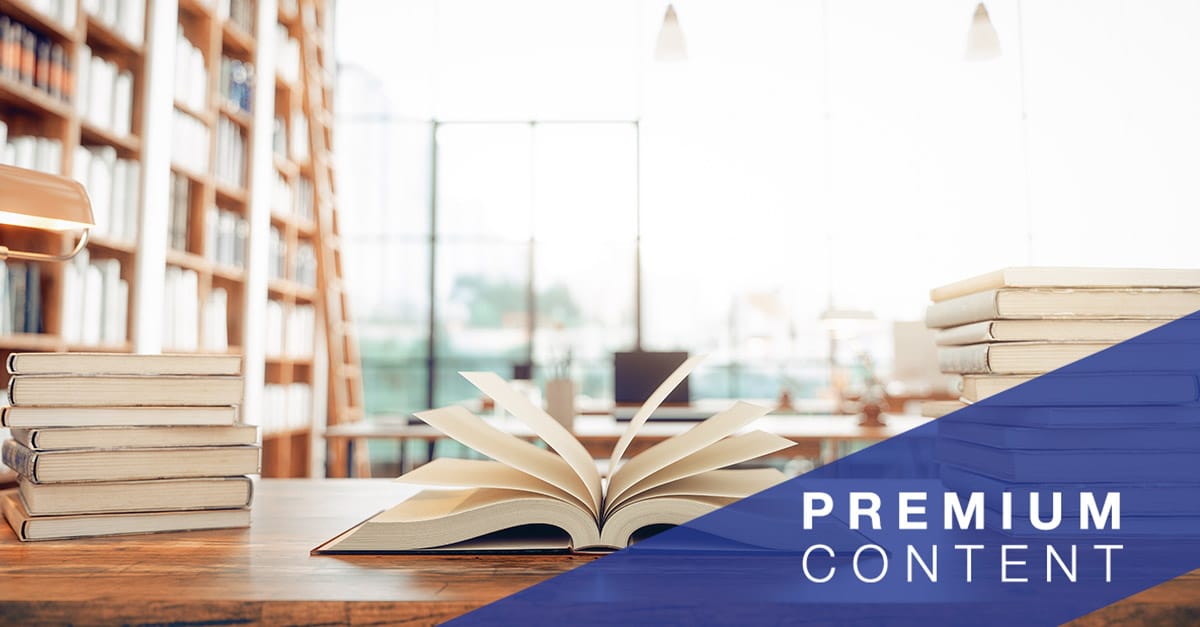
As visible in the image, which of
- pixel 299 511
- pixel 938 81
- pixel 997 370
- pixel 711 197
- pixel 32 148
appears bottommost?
pixel 299 511

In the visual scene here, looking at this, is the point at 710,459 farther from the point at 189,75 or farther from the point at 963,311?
the point at 189,75

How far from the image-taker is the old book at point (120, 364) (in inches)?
29.5

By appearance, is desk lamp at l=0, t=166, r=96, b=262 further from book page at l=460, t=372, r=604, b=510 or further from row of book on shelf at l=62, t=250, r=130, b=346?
row of book on shelf at l=62, t=250, r=130, b=346

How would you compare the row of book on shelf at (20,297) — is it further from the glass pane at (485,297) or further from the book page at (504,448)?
the glass pane at (485,297)

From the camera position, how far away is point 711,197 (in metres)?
6.74

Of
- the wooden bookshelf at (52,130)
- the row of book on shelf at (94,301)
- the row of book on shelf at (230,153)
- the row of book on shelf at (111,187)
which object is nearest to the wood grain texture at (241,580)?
the wooden bookshelf at (52,130)

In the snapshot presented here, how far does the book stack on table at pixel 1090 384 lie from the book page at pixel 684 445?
0.23 metres

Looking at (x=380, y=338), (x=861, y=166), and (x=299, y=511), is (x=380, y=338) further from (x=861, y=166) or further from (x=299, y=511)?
(x=299, y=511)

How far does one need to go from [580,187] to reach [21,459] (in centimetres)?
608

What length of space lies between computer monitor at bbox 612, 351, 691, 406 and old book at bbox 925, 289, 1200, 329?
2.95 metres

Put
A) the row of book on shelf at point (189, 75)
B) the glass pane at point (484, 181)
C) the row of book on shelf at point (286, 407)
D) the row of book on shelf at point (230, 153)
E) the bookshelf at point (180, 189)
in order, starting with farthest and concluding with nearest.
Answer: the glass pane at point (484, 181)
the row of book on shelf at point (286, 407)
the row of book on shelf at point (230, 153)
the row of book on shelf at point (189, 75)
the bookshelf at point (180, 189)

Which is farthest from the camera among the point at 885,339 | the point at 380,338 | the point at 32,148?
the point at 885,339

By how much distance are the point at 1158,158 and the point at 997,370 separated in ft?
22.0

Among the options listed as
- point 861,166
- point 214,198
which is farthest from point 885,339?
point 214,198
